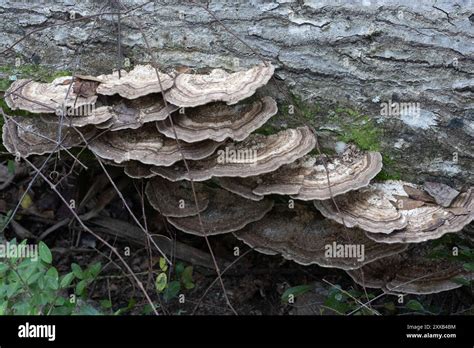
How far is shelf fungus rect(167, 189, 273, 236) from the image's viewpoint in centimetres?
457

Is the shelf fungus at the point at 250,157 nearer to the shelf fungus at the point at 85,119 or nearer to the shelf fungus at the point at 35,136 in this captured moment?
the shelf fungus at the point at 85,119

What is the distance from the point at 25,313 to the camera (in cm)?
380

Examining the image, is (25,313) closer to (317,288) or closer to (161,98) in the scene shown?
(161,98)

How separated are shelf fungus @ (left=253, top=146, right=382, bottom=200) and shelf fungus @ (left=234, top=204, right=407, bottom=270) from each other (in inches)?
17.8

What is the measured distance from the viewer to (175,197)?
4820 millimetres

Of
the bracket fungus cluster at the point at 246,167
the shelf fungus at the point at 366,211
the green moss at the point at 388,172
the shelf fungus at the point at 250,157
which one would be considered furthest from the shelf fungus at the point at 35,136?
the green moss at the point at 388,172

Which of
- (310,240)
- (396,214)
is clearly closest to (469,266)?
(396,214)

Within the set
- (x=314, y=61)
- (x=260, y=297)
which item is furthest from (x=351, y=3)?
(x=260, y=297)

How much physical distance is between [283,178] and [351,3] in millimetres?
1437

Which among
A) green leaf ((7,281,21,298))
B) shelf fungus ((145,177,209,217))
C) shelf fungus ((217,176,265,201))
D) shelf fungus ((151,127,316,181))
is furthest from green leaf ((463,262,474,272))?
green leaf ((7,281,21,298))

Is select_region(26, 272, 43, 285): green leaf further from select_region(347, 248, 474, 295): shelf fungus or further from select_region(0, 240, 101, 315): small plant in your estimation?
select_region(347, 248, 474, 295): shelf fungus

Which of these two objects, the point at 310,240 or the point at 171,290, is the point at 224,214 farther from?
the point at 171,290

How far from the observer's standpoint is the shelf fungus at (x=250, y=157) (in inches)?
162

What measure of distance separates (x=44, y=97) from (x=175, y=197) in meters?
1.30
